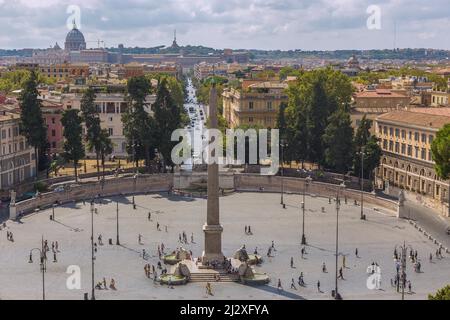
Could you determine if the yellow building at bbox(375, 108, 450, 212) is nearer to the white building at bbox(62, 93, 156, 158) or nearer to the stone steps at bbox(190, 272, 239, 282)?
the white building at bbox(62, 93, 156, 158)

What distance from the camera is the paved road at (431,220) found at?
6681cm

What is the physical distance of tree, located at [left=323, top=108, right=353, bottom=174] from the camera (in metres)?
90.1

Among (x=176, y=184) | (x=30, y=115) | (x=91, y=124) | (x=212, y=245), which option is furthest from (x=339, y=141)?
(x=212, y=245)

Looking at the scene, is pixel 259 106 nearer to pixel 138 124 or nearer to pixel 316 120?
pixel 316 120

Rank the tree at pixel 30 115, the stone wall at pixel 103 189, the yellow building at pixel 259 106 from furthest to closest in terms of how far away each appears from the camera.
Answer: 1. the yellow building at pixel 259 106
2. the tree at pixel 30 115
3. the stone wall at pixel 103 189

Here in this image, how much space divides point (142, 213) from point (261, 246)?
1726cm

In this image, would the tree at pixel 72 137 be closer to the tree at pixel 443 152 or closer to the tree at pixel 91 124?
the tree at pixel 91 124

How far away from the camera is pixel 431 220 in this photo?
73.8 metres

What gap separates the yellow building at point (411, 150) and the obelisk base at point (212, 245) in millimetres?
32720

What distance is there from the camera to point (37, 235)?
2618 inches

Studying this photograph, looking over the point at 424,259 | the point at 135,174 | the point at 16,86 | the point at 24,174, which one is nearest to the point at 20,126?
the point at 24,174

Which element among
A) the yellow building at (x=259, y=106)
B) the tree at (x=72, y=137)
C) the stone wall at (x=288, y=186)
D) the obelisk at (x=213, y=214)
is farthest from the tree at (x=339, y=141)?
the obelisk at (x=213, y=214)

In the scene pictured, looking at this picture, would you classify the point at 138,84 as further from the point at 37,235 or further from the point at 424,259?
the point at 424,259
